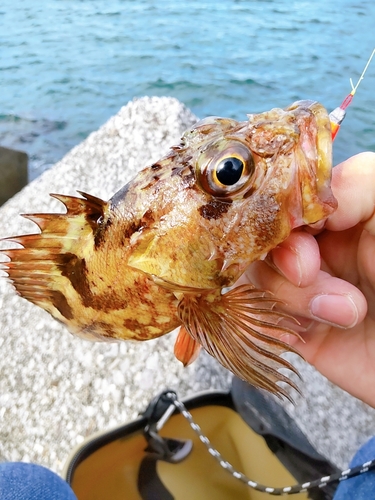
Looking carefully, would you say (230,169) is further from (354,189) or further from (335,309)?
(335,309)

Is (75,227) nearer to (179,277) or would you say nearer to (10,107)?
(179,277)

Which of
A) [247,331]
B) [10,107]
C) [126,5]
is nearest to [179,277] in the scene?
[247,331]

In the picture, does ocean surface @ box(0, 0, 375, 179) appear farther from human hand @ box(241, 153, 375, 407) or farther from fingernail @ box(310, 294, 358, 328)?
fingernail @ box(310, 294, 358, 328)

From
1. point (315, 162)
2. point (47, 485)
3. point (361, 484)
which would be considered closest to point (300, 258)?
point (315, 162)

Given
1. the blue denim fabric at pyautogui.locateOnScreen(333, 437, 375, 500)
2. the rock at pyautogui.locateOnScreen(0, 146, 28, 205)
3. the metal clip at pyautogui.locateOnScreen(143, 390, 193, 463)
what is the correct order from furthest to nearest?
the rock at pyautogui.locateOnScreen(0, 146, 28, 205) → the metal clip at pyautogui.locateOnScreen(143, 390, 193, 463) → the blue denim fabric at pyautogui.locateOnScreen(333, 437, 375, 500)

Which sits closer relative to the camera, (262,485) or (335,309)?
(335,309)

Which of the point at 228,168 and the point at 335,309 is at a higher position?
the point at 228,168

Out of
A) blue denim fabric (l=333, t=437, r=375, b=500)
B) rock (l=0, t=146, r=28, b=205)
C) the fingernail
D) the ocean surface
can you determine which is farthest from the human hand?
the ocean surface
